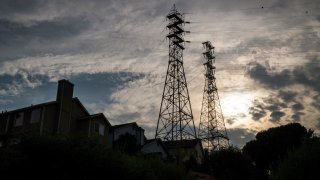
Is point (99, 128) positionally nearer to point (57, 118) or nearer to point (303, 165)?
point (57, 118)

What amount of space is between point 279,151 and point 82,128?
1325 inches

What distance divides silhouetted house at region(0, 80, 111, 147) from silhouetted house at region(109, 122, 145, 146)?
4.90 meters

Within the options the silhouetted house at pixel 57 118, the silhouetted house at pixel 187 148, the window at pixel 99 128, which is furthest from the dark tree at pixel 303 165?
the silhouetted house at pixel 187 148

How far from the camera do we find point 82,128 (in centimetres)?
4506

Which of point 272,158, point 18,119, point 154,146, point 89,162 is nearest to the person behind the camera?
point 89,162

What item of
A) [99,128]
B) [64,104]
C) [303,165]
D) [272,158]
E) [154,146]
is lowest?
[303,165]

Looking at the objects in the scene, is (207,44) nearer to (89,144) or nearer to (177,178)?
(177,178)

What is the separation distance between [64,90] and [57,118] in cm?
327

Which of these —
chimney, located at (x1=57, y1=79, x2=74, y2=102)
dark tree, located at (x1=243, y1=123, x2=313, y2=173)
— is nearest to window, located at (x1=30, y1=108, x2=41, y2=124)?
chimney, located at (x1=57, y1=79, x2=74, y2=102)

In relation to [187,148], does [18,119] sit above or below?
above

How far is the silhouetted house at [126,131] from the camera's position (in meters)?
52.0

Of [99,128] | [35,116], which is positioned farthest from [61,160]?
[99,128]

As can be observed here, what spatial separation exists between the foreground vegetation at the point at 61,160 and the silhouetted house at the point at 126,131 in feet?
87.7

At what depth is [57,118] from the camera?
42094mm
